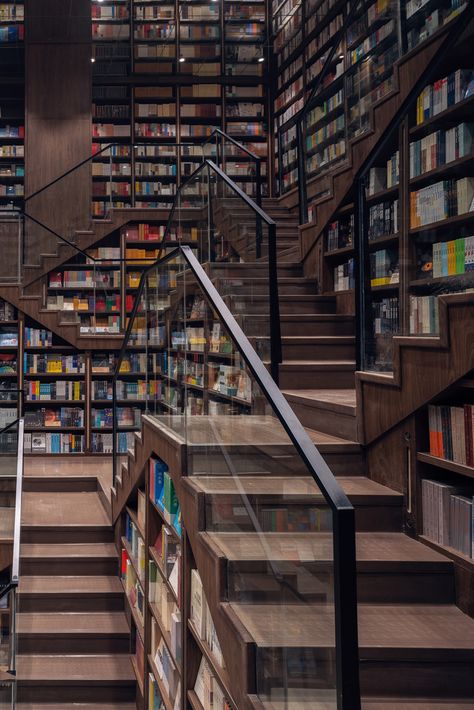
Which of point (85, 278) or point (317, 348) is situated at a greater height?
point (85, 278)

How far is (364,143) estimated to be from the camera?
4707 millimetres

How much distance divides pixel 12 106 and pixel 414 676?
995cm

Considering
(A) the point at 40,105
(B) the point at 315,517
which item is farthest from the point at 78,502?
(A) the point at 40,105

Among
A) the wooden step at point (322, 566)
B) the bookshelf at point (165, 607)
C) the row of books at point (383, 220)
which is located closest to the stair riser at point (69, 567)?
the bookshelf at point (165, 607)

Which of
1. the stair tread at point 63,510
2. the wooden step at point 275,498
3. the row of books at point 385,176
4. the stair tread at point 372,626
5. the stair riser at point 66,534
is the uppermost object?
the row of books at point 385,176

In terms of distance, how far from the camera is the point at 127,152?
9.35m

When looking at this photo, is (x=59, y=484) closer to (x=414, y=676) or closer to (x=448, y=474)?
(x=448, y=474)

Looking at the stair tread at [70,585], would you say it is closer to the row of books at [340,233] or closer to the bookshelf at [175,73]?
the row of books at [340,233]

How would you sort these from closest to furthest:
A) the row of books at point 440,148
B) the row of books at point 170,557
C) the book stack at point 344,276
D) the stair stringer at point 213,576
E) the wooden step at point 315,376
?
the stair stringer at point 213,576 → the row of books at point 440,148 → the row of books at point 170,557 → the wooden step at point 315,376 → the book stack at point 344,276

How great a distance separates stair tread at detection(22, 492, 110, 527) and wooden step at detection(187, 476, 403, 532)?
117 inches

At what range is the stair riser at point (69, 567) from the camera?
196 inches

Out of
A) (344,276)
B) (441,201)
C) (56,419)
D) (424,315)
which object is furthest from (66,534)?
(441,201)

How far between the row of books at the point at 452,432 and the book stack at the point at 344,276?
6.47 ft

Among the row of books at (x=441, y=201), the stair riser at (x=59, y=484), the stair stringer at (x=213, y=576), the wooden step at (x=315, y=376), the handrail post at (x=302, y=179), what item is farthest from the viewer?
the stair riser at (x=59, y=484)
